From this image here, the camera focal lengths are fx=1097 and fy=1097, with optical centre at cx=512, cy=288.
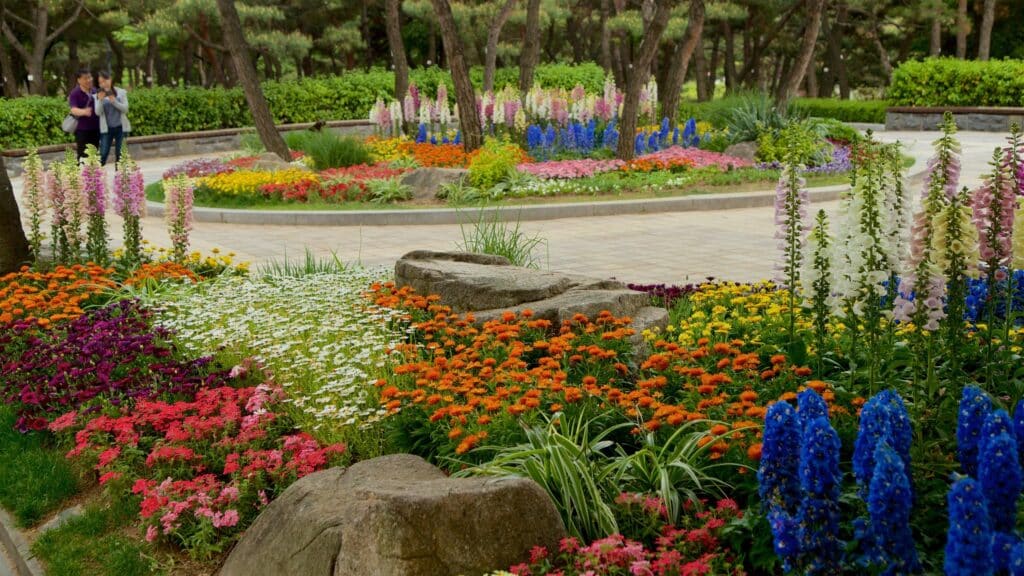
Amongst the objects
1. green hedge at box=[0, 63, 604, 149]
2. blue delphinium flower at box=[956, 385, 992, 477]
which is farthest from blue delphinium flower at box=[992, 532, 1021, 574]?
green hedge at box=[0, 63, 604, 149]

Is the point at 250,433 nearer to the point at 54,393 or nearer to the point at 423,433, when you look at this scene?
the point at 423,433

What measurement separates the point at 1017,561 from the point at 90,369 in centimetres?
523

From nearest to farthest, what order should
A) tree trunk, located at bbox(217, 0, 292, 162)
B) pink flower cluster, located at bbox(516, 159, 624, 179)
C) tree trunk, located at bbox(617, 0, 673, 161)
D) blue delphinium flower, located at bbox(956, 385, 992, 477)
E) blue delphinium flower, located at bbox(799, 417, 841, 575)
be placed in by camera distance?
1. blue delphinium flower, located at bbox(799, 417, 841, 575)
2. blue delphinium flower, located at bbox(956, 385, 992, 477)
3. pink flower cluster, located at bbox(516, 159, 624, 179)
4. tree trunk, located at bbox(617, 0, 673, 161)
5. tree trunk, located at bbox(217, 0, 292, 162)

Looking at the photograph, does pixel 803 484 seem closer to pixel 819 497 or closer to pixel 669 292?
pixel 819 497

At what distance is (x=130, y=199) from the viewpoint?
8992mm

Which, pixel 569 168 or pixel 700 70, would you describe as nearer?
pixel 569 168

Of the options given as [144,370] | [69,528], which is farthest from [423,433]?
[144,370]

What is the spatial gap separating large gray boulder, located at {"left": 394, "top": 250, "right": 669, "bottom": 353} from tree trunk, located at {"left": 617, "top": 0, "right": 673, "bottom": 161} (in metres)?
9.27

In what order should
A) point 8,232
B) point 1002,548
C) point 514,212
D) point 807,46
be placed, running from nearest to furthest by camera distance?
point 1002,548, point 8,232, point 514,212, point 807,46

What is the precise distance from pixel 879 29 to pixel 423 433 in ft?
145

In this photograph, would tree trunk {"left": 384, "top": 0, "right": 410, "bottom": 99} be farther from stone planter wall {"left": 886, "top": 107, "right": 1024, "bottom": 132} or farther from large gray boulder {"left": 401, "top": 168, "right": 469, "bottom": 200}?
stone planter wall {"left": 886, "top": 107, "right": 1024, "bottom": 132}

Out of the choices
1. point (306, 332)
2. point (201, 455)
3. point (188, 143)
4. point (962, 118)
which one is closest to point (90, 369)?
point (306, 332)

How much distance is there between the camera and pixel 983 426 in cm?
295

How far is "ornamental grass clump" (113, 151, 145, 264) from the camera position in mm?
8961
